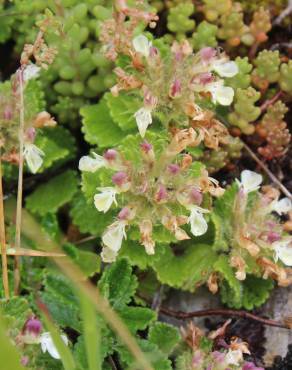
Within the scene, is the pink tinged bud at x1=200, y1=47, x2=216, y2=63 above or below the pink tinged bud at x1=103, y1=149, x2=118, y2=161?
above

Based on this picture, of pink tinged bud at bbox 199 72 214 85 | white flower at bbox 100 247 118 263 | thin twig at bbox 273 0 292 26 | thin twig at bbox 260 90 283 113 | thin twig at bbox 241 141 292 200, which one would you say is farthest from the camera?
thin twig at bbox 273 0 292 26

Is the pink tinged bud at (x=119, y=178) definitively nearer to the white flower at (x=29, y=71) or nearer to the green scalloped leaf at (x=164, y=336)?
the green scalloped leaf at (x=164, y=336)

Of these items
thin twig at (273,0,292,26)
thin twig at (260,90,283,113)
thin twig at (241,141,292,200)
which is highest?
thin twig at (273,0,292,26)

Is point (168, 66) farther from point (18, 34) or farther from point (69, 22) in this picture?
point (18, 34)

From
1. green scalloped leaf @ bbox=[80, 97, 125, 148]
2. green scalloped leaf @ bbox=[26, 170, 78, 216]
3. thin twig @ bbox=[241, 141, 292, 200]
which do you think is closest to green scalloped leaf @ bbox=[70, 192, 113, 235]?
green scalloped leaf @ bbox=[26, 170, 78, 216]

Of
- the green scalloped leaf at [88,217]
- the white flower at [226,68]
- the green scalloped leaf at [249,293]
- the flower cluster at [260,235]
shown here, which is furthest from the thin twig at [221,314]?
the white flower at [226,68]

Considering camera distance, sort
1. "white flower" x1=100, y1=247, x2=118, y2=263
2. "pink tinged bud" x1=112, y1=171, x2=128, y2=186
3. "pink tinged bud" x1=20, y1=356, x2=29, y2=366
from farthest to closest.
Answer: "white flower" x1=100, y1=247, x2=118, y2=263
"pink tinged bud" x1=112, y1=171, x2=128, y2=186
"pink tinged bud" x1=20, y1=356, x2=29, y2=366

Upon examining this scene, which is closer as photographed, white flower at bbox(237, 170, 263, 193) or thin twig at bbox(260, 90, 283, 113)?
white flower at bbox(237, 170, 263, 193)

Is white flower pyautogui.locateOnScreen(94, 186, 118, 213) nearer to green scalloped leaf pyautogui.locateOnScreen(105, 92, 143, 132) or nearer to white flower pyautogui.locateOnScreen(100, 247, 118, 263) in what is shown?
white flower pyautogui.locateOnScreen(100, 247, 118, 263)
